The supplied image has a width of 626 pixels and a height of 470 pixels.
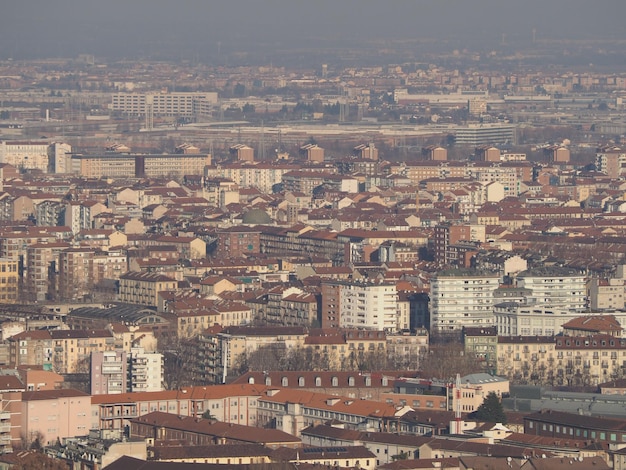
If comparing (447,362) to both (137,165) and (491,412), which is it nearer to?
(491,412)

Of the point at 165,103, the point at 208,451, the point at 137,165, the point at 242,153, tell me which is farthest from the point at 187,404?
the point at 165,103

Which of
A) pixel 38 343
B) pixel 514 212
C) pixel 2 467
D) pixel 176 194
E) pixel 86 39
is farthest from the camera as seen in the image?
pixel 86 39

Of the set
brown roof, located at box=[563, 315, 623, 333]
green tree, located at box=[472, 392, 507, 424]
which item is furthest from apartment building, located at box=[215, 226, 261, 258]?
green tree, located at box=[472, 392, 507, 424]

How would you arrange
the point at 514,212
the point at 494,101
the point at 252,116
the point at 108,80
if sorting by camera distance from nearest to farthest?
the point at 514,212 → the point at 252,116 → the point at 494,101 → the point at 108,80

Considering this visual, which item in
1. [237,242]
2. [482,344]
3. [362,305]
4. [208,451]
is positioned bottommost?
[208,451]

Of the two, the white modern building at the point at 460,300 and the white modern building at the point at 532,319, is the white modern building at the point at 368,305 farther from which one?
the white modern building at the point at 532,319

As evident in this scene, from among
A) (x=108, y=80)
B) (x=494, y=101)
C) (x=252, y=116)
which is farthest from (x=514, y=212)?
(x=108, y=80)

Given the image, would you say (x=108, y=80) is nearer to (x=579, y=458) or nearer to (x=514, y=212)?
(x=514, y=212)
